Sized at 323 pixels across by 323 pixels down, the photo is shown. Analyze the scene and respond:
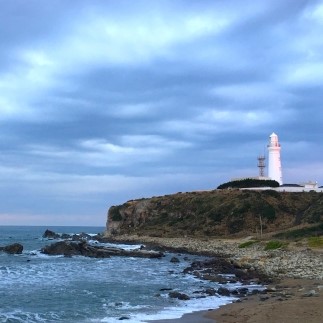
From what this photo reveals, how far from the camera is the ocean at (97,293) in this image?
21828 millimetres

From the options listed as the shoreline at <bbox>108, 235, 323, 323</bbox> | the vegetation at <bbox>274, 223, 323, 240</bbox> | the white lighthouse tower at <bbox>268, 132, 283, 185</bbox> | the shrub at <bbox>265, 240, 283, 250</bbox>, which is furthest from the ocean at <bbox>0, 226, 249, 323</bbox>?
the white lighthouse tower at <bbox>268, 132, 283, 185</bbox>

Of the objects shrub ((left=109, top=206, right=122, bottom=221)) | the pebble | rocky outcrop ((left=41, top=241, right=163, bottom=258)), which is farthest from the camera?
shrub ((left=109, top=206, right=122, bottom=221))

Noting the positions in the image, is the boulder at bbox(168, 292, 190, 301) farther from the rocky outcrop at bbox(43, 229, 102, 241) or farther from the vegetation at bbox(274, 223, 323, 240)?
the rocky outcrop at bbox(43, 229, 102, 241)

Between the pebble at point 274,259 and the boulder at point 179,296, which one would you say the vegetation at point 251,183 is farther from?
the boulder at point 179,296

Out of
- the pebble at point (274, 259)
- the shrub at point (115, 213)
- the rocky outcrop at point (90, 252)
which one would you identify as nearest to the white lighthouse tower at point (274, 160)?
the shrub at point (115, 213)

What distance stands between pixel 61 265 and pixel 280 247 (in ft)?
69.2

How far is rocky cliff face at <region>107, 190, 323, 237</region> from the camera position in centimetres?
7744

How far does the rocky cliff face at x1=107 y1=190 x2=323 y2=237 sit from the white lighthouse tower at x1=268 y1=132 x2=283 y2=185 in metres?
11.9

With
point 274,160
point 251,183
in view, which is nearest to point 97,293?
point 251,183

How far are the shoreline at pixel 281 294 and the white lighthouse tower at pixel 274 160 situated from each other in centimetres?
4648

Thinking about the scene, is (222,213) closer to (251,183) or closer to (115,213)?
(251,183)

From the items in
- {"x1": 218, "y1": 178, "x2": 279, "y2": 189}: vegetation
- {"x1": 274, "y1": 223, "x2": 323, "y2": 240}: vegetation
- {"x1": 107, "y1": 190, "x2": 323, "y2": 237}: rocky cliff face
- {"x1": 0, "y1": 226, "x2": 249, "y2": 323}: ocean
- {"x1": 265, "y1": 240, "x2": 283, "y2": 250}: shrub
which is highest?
{"x1": 218, "y1": 178, "x2": 279, "y2": 189}: vegetation

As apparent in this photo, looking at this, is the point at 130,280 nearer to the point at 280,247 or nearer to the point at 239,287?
the point at 239,287

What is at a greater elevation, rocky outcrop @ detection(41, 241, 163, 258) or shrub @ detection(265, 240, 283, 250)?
shrub @ detection(265, 240, 283, 250)
